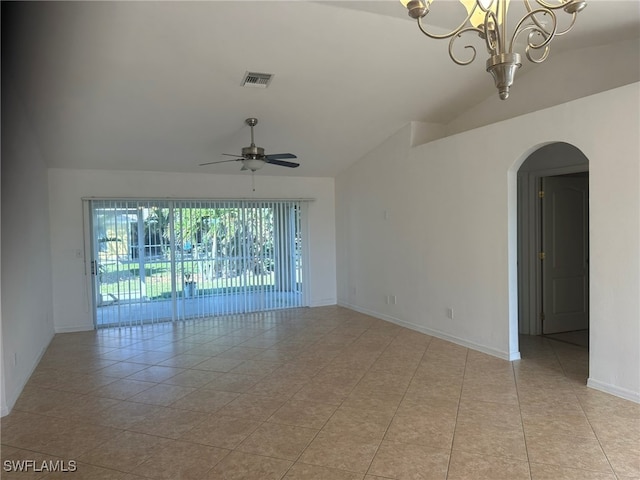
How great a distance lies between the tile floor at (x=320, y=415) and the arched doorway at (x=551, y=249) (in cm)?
58

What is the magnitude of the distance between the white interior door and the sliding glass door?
401 cm

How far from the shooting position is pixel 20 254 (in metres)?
3.98

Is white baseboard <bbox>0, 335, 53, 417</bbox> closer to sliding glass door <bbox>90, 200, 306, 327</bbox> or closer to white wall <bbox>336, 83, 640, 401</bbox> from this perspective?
sliding glass door <bbox>90, 200, 306, 327</bbox>

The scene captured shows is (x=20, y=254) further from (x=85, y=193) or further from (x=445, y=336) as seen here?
(x=445, y=336)

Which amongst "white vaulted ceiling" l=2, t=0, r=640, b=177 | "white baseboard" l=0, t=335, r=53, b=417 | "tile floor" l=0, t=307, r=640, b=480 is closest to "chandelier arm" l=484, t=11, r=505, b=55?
"white vaulted ceiling" l=2, t=0, r=640, b=177

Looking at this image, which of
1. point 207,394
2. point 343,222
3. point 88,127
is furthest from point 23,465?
point 343,222

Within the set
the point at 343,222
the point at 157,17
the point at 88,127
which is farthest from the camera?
the point at 343,222

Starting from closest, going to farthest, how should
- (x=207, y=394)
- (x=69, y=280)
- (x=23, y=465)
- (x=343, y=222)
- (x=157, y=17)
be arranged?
(x=23, y=465)
(x=157, y=17)
(x=207, y=394)
(x=69, y=280)
(x=343, y=222)

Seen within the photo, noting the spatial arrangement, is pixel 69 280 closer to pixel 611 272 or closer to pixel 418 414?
pixel 418 414

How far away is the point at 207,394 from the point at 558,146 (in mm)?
4931

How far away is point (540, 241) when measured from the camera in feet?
18.3

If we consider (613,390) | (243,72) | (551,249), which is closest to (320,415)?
(613,390)

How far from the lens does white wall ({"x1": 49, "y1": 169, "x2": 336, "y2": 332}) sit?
6.11 m

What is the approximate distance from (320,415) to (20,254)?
3.20 m
